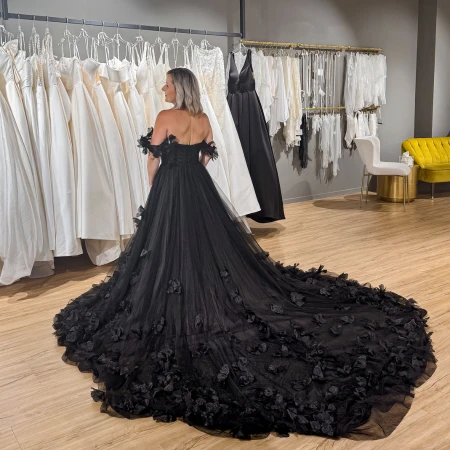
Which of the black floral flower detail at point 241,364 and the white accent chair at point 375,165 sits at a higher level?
the white accent chair at point 375,165

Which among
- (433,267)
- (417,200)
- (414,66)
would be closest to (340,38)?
(414,66)

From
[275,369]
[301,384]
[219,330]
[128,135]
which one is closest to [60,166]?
[128,135]

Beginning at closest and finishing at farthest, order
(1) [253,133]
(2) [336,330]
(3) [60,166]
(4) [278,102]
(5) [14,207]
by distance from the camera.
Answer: (2) [336,330] < (5) [14,207] < (3) [60,166] < (1) [253,133] < (4) [278,102]

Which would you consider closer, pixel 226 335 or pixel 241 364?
pixel 241 364

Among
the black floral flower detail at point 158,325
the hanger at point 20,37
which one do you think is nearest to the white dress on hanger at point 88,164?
the hanger at point 20,37

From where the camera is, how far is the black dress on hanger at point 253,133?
200 inches

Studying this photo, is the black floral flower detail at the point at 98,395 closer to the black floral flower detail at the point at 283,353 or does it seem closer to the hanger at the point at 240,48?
the black floral flower detail at the point at 283,353

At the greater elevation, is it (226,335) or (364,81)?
(364,81)

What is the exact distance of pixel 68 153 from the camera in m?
3.97

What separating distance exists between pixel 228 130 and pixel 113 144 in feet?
3.70

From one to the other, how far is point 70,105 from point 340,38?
4.32m

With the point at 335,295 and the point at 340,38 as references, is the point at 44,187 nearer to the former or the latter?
the point at 335,295

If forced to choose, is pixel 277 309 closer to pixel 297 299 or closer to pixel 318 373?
pixel 297 299

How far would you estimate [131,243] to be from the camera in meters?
2.98
